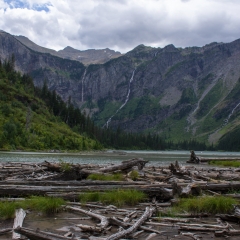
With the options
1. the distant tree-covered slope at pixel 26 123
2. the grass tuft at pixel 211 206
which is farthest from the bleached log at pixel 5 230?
the distant tree-covered slope at pixel 26 123

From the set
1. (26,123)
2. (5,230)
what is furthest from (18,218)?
(26,123)

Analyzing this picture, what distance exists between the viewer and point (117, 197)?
1332 centimetres

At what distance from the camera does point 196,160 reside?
53500mm

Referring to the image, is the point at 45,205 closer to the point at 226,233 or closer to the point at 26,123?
the point at 226,233

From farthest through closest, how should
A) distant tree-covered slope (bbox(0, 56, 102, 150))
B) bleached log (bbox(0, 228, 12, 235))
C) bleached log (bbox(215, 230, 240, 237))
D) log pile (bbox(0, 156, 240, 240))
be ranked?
distant tree-covered slope (bbox(0, 56, 102, 150)) → bleached log (bbox(215, 230, 240, 237)) → log pile (bbox(0, 156, 240, 240)) → bleached log (bbox(0, 228, 12, 235))

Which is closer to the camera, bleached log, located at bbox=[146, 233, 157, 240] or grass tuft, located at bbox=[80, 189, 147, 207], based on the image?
bleached log, located at bbox=[146, 233, 157, 240]

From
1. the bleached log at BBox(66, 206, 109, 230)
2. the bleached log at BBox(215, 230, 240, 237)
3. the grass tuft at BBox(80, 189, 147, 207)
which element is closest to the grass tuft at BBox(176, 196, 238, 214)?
the grass tuft at BBox(80, 189, 147, 207)

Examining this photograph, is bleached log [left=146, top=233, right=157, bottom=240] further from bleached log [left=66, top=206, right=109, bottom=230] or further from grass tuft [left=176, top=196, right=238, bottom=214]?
grass tuft [left=176, top=196, right=238, bottom=214]

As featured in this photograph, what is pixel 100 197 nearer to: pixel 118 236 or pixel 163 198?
pixel 163 198

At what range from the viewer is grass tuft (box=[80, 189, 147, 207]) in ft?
43.3

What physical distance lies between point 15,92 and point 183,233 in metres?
140

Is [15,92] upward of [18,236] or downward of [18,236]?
upward

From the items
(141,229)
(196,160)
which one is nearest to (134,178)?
(141,229)

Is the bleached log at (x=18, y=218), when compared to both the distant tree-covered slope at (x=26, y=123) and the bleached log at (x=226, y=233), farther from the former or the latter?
the distant tree-covered slope at (x=26, y=123)
